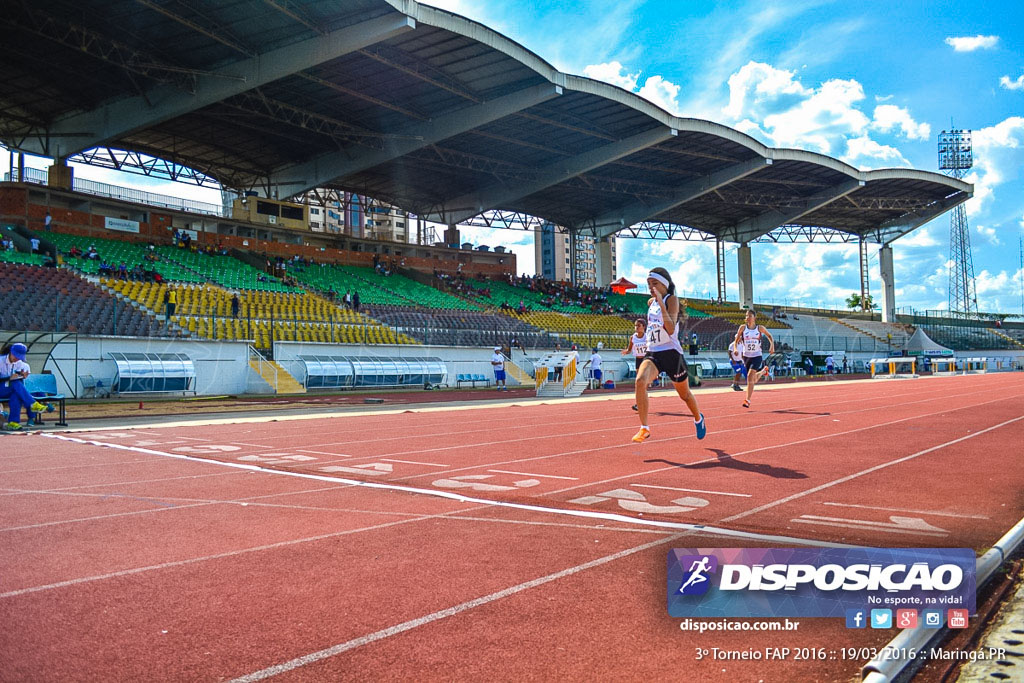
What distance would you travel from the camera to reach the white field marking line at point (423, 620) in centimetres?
273

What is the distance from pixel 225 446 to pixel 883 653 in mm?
10099

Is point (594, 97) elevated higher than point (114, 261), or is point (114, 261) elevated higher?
point (594, 97)

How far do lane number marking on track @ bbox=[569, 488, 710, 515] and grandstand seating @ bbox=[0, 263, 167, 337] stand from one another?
22375 mm

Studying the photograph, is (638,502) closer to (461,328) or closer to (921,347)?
(461,328)

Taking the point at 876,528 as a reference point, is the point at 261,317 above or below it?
above

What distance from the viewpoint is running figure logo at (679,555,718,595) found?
10.9 ft

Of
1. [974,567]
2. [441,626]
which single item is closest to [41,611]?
[441,626]

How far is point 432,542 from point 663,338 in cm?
519

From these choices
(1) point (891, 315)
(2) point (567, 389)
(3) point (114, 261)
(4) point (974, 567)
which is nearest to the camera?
(4) point (974, 567)

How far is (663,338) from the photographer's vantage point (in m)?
8.99

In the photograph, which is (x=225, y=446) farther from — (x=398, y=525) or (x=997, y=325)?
(x=997, y=325)

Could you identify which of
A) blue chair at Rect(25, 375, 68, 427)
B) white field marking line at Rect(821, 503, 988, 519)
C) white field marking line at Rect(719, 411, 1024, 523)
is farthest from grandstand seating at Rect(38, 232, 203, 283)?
white field marking line at Rect(821, 503, 988, 519)

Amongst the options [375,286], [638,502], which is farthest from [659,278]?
[375,286]

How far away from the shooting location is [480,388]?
3472cm
